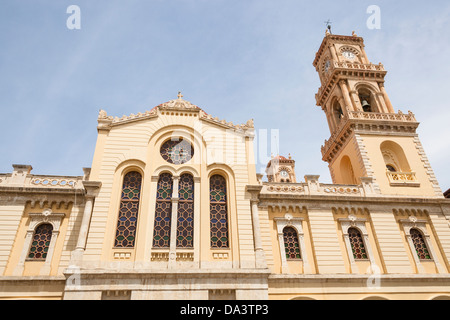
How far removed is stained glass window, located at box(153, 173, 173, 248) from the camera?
15.2m

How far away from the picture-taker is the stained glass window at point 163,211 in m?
15.2

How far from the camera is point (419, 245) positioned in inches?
708

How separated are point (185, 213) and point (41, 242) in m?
7.17

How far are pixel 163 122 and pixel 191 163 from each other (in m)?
3.15

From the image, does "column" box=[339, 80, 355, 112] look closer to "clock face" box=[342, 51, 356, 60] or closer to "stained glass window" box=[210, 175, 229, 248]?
"clock face" box=[342, 51, 356, 60]

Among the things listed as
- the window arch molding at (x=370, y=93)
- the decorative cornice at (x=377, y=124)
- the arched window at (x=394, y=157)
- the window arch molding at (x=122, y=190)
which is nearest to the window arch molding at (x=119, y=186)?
the window arch molding at (x=122, y=190)

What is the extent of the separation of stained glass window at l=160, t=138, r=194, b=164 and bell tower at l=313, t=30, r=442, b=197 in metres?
11.3

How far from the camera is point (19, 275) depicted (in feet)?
47.2

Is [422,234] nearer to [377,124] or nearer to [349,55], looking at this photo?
[377,124]

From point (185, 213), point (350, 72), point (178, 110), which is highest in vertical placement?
point (350, 72)

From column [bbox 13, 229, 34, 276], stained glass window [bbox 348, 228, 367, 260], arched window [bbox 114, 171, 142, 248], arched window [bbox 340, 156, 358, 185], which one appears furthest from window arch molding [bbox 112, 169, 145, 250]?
arched window [bbox 340, 156, 358, 185]

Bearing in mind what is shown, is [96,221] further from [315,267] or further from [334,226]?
[334,226]

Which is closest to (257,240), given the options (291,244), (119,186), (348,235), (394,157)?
(291,244)
